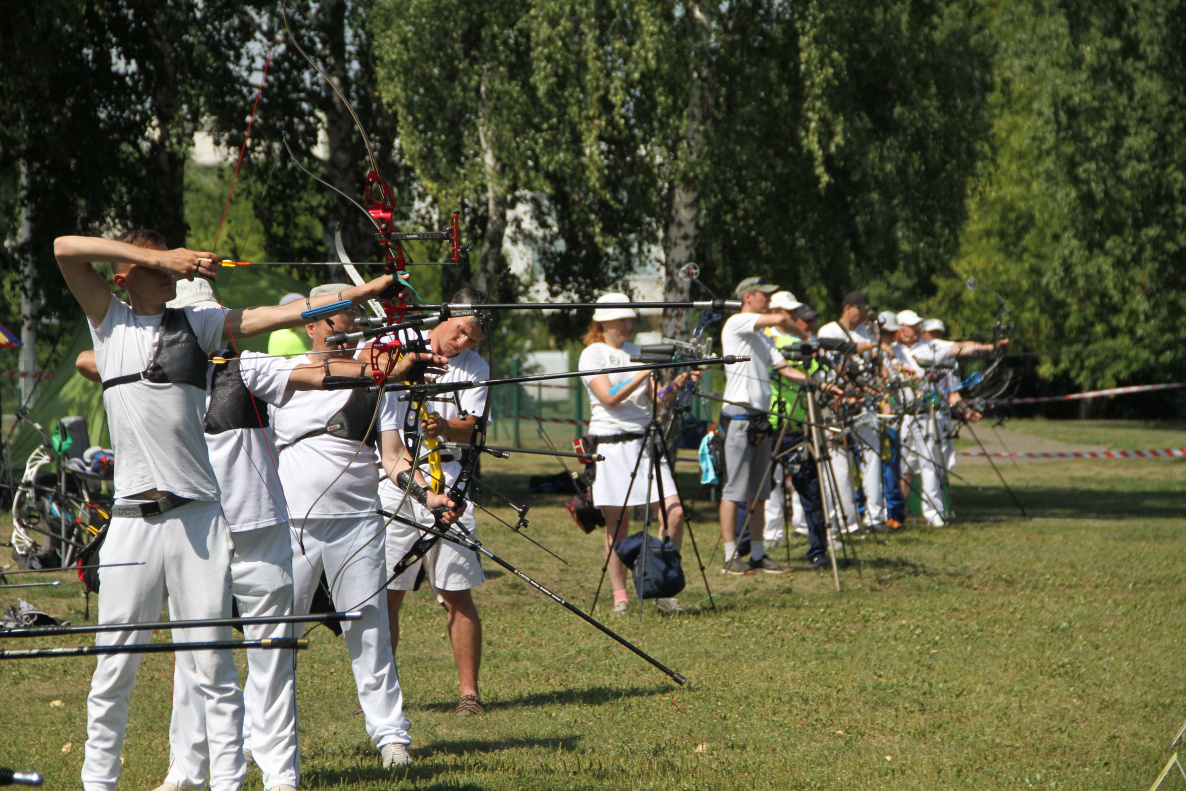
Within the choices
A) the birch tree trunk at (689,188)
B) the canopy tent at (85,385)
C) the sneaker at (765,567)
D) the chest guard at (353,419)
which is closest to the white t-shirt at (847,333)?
the birch tree trunk at (689,188)

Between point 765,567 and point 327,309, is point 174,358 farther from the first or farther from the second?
point 765,567

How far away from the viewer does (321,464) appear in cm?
432

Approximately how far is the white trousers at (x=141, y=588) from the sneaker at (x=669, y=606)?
12.5ft

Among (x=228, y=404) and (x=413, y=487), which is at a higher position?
(x=228, y=404)

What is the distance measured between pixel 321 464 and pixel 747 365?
4504 millimetres

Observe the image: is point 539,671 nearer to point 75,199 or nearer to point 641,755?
point 641,755

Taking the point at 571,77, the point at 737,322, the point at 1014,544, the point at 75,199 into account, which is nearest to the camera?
the point at 737,322

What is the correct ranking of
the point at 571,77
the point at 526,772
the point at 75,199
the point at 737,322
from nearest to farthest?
the point at 526,772, the point at 737,322, the point at 571,77, the point at 75,199

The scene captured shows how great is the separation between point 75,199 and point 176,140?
130 centimetres

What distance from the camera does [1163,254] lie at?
18266mm

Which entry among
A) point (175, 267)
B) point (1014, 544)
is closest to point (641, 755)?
point (175, 267)

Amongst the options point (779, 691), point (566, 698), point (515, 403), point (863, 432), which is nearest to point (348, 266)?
point (566, 698)

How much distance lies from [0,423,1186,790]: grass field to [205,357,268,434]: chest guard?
133 centimetres

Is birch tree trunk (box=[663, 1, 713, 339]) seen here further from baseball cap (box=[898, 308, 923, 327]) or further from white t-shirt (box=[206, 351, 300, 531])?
white t-shirt (box=[206, 351, 300, 531])
